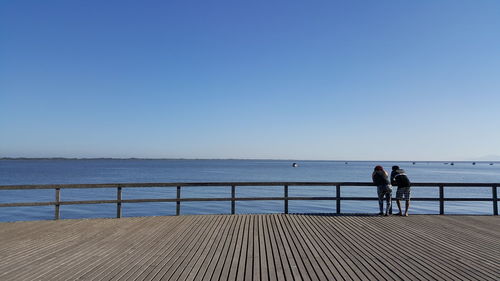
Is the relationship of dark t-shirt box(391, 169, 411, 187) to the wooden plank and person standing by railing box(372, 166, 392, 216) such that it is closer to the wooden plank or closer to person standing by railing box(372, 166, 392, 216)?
person standing by railing box(372, 166, 392, 216)

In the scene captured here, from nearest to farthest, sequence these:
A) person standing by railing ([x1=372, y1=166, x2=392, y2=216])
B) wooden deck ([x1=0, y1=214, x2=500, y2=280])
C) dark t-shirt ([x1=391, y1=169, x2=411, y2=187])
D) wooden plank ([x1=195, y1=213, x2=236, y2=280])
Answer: wooden plank ([x1=195, y1=213, x2=236, y2=280])
wooden deck ([x1=0, y1=214, x2=500, y2=280])
person standing by railing ([x1=372, y1=166, x2=392, y2=216])
dark t-shirt ([x1=391, y1=169, x2=411, y2=187])

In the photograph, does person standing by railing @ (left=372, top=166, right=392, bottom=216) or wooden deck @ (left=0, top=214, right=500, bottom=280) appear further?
person standing by railing @ (left=372, top=166, right=392, bottom=216)

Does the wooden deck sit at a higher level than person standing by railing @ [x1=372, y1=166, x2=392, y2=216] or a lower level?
lower

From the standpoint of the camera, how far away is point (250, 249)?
6.48 metres

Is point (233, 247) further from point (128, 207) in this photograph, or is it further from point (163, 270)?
point (128, 207)

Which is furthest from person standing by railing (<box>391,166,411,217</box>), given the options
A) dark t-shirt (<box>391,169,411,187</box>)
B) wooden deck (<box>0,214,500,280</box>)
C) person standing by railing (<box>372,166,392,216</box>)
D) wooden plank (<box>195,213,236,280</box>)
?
wooden plank (<box>195,213,236,280</box>)

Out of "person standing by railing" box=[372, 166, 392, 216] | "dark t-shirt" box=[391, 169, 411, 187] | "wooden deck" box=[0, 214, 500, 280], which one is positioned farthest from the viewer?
"dark t-shirt" box=[391, 169, 411, 187]

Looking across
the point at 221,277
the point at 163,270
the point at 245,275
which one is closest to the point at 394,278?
the point at 245,275

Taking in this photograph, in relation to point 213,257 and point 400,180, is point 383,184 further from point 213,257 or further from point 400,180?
point 213,257

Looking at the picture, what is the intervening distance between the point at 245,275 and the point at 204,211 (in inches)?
759

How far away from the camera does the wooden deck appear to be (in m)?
5.09

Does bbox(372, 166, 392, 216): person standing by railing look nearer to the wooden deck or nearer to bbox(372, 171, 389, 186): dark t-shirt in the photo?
bbox(372, 171, 389, 186): dark t-shirt

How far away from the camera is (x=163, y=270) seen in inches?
204

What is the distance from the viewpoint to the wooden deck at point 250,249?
16.7 ft
